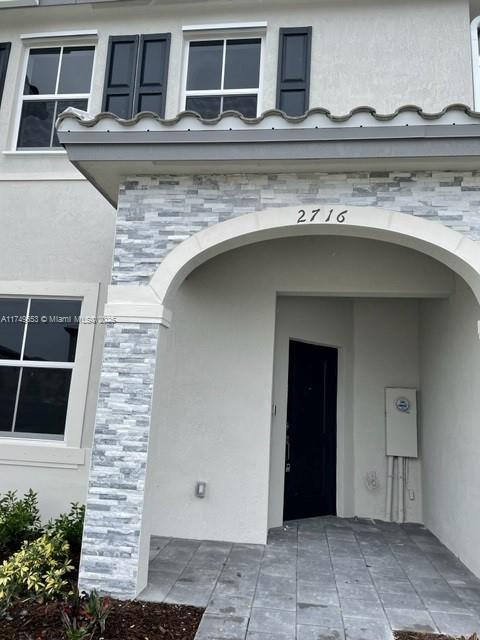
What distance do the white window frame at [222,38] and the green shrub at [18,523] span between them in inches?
225

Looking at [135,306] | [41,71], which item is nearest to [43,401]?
[135,306]

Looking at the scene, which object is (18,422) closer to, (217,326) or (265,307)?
(217,326)

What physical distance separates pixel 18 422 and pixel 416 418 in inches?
227

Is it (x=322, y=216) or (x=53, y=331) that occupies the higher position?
(x=322, y=216)

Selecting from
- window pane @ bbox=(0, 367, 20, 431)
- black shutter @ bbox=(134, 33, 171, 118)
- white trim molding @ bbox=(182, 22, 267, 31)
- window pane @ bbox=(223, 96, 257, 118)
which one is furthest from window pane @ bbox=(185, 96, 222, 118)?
window pane @ bbox=(0, 367, 20, 431)

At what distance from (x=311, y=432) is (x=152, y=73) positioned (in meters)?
5.89

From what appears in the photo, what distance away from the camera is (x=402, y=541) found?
6.03 metres

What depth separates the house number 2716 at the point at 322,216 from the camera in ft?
14.6

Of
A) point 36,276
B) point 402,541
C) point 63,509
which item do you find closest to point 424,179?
point 402,541

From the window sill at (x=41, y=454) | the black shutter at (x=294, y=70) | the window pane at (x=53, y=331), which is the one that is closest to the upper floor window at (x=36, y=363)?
the window pane at (x=53, y=331)

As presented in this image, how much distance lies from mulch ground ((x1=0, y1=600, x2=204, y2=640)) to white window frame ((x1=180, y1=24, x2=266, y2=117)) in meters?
6.24

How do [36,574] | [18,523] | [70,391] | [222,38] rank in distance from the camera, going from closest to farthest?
[36,574], [18,523], [70,391], [222,38]

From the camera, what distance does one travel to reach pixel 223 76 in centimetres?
688

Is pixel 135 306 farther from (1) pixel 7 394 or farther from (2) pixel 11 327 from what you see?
(1) pixel 7 394
